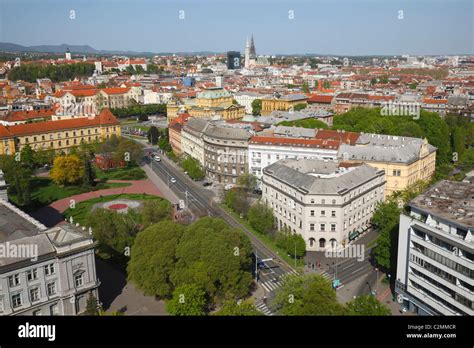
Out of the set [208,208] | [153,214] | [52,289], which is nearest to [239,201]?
[208,208]

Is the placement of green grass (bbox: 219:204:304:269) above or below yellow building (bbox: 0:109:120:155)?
below

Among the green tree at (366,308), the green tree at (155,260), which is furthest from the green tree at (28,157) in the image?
the green tree at (366,308)

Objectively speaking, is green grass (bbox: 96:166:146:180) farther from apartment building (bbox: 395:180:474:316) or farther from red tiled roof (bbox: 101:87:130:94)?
red tiled roof (bbox: 101:87:130:94)

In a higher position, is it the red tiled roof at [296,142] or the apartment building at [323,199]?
the red tiled roof at [296,142]

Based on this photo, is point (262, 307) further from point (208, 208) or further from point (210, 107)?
point (210, 107)

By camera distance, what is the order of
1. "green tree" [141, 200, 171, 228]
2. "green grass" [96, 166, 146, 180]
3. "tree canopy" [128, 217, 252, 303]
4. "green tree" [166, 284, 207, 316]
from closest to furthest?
1. "green tree" [166, 284, 207, 316]
2. "tree canopy" [128, 217, 252, 303]
3. "green tree" [141, 200, 171, 228]
4. "green grass" [96, 166, 146, 180]

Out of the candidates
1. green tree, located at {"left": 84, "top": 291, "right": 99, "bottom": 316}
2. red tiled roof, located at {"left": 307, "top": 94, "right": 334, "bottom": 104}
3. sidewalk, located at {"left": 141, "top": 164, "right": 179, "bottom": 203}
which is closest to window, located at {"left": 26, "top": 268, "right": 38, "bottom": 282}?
green tree, located at {"left": 84, "top": 291, "right": 99, "bottom": 316}

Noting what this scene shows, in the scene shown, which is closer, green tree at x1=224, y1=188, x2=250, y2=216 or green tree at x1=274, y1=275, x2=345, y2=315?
green tree at x1=274, y1=275, x2=345, y2=315

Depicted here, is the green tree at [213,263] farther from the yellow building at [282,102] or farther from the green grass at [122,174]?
the yellow building at [282,102]
